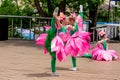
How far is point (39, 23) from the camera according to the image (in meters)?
20.8

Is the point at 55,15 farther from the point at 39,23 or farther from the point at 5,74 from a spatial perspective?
the point at 39,23

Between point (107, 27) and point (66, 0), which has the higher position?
point (66, 0)

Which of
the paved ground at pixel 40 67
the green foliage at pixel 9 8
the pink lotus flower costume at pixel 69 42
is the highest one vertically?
the green foliage at pixel 9 8

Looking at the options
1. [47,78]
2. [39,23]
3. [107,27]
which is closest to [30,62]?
[47,78]

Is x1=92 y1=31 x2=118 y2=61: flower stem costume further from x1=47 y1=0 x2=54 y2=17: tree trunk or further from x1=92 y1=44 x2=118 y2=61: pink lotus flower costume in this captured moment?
x1=47 y1=0 x2=54 y2=17: tree trunk

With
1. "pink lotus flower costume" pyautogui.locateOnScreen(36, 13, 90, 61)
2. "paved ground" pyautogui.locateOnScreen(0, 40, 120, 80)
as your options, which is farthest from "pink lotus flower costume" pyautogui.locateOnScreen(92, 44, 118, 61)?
"pink lotus flower costume" pyautogui.locateOnScreen(36, 13, 90, 61)

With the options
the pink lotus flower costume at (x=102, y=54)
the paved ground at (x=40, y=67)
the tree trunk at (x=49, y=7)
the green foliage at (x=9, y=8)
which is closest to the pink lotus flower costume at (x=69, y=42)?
the paved ground at (x=40, y=67)

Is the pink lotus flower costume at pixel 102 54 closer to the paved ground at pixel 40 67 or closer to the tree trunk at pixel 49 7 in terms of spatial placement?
the paved ground at pixel 40 67

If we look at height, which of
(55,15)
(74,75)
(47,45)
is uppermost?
(55,15)

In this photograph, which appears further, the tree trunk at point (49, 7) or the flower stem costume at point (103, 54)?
the tree trunk at point (49, 7)

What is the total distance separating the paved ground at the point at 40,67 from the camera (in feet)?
32.0

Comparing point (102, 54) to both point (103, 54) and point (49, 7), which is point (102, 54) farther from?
point (49, 7)

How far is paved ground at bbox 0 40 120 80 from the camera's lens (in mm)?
9767

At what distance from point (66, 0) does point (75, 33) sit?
877 cm
